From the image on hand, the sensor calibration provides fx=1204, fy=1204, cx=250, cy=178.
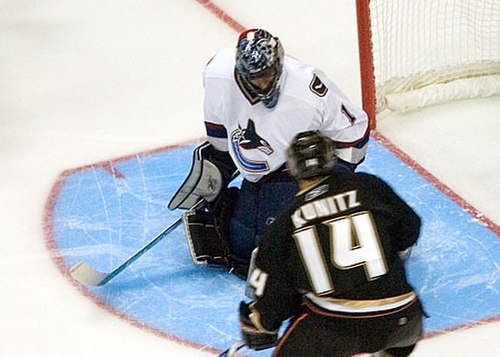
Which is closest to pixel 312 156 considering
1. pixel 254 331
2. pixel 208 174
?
pixel 254 331

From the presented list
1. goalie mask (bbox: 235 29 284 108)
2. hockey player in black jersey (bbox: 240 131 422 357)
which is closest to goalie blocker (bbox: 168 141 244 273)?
goalie mask (bbox: 235 29 284 108)

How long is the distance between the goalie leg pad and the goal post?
111 centimetres

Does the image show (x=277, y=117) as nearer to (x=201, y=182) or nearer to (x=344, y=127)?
(x=344, y=127)

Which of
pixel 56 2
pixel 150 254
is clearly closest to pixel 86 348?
pixel 150 254

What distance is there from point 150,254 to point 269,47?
3.01 feet

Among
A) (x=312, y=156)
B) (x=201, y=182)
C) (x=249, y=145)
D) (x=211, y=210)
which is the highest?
(x=312, y=156)

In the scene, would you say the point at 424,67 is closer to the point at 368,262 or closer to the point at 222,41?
the point at 222,41

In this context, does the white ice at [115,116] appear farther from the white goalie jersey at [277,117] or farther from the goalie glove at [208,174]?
the white goalie jersey at [277,117]

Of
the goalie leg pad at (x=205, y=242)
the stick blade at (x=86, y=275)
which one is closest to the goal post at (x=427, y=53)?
the goalie leg pad at (x=205, y=242)

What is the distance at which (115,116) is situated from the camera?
16.6 ft

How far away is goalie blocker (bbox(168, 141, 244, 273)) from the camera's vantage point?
13.0ft

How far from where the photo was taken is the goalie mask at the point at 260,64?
3.54m

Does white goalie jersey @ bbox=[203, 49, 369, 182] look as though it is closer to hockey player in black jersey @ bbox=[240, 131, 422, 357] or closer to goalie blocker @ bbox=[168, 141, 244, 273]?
goalie blocker @ bbox=[168, 141, 244, 273]

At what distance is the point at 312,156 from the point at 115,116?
236cm
